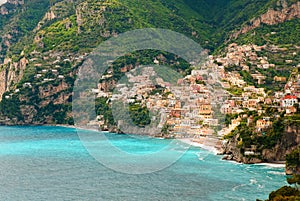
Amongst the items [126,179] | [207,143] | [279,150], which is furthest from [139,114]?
[126,179]

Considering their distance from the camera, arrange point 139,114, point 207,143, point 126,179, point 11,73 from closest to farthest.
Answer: point 126,179 → point 207,143 → point 139,114 → point 11,73

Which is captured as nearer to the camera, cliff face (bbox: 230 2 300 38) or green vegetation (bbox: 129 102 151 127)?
green vegetation (bbox: 129 102 151 127)

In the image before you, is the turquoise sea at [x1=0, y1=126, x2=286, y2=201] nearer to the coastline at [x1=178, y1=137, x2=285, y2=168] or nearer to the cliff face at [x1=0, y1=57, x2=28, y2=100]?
the coastline at [x1=178, y1=137, x2=285, y2=168]

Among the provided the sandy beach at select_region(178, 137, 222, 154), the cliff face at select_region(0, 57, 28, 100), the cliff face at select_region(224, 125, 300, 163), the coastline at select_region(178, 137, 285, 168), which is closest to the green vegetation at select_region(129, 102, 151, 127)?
the coastline at select_region(178, 137, 285, 168)

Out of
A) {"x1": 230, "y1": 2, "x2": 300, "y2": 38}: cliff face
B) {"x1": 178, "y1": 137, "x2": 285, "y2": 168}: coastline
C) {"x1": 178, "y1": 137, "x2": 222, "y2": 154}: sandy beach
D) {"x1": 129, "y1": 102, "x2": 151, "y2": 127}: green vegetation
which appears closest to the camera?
{"x1": 178, "y1": 137, "x2": 285, "y2": 168}: coastline

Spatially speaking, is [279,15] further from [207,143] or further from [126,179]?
[126,179]

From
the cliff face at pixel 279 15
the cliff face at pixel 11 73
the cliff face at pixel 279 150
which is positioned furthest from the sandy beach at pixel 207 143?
the cliff face at pixel 11 73

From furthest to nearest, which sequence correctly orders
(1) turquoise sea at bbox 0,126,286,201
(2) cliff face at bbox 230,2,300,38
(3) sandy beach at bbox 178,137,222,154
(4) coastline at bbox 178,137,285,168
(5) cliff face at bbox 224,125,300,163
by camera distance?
(2) cliff face at bbox 230,2,300,38 < (3) sandy beach at bbox 178,137,222,154 < (4) coastline at bbox 178,137,285,168 < (5) cliff face at bbox 224,125,300,163 < (1) turquoise sea at bbox 0,126,286,201

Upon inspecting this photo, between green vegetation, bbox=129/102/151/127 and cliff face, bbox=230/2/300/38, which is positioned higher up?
cliff face, bbox=230/2/300/38

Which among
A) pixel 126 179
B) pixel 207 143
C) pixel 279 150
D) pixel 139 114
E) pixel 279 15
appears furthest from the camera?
pixel 279 15
